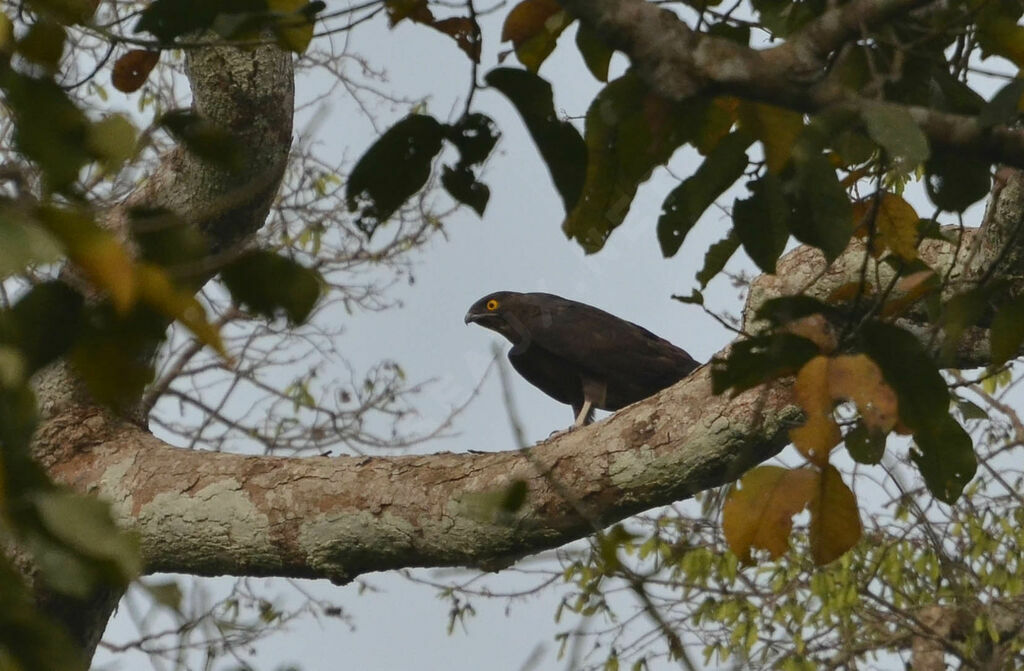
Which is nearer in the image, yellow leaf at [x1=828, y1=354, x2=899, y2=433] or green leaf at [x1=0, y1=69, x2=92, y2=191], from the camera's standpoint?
green leaf at [x1=0, y1=69, x2=92, y2=191]

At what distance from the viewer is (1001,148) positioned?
140 centimetres

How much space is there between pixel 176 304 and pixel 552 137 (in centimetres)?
74

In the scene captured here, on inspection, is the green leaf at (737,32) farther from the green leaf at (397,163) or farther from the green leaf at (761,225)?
the green leaf at (397,163)

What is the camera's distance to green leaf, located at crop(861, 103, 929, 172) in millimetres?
1314

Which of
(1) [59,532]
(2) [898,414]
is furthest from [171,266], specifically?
(2) [898,414]

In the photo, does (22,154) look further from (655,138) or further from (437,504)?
(437,504)

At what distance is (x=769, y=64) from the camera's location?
1436 millimetres

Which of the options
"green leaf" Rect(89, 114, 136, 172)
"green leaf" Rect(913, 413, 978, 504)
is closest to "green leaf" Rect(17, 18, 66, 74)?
"green leaf" Rect(89, 114, 136, 172)

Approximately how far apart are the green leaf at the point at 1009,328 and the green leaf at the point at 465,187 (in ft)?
2.22

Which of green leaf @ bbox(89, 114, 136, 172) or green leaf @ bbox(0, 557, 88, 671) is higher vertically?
green leaf @ bbox(89, 114, 136, 172)

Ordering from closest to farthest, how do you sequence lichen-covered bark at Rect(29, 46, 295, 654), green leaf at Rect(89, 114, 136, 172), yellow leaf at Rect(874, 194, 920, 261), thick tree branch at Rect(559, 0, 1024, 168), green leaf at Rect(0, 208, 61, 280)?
1. green leaf at Rect(0, 208, 61, 280)
2. green leaf at Rect(89, 114, 136, 172)
3. thick tree branch at Rect(559, 0, 1024, 168)
4. yellow leaf at Rect(874, 194, 920, 261)
5. lichen-covered bark at Rect(29, 46, 295, 654)

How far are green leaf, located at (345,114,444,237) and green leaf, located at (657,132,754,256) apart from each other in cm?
38

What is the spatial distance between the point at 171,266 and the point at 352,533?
230cm

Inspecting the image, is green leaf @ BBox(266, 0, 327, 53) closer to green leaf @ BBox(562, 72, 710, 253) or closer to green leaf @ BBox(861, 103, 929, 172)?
green leaf @ BBox(562, 72, 710, 253)
